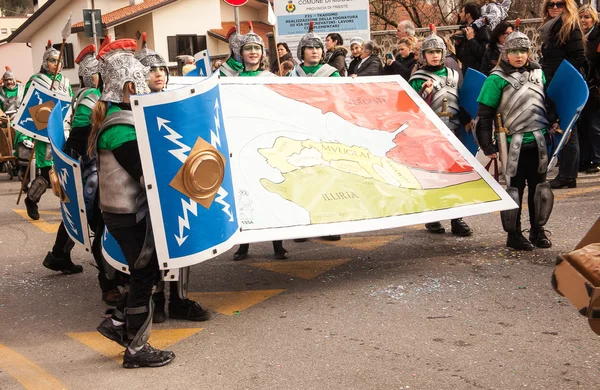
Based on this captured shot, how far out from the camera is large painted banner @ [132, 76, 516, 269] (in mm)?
4473

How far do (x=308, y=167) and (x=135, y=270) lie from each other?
1.97m

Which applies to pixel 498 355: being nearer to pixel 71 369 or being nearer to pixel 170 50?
pixel 71 369

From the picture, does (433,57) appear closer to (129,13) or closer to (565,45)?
(565,45)

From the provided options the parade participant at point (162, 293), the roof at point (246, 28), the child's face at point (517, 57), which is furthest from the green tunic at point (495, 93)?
the roof at point (246, 28)

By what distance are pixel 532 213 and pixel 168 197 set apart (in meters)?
3.54

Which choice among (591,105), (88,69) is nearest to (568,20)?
(591,105)

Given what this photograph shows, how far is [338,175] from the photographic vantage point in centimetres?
621

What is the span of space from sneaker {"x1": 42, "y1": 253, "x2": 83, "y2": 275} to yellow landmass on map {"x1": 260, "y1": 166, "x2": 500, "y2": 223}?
208 centimetres

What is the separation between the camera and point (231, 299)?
5.94 meters

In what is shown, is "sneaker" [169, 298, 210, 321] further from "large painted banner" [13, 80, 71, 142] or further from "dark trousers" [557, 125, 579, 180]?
"dark trousers" [557, 125, 579, 180]

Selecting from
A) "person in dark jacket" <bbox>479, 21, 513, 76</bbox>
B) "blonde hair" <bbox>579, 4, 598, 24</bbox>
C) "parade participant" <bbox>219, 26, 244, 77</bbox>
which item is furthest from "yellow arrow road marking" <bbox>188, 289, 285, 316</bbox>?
"blonde hair" <bbox>579, 4, 598, 24</bbox>

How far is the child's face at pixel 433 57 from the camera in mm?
7270

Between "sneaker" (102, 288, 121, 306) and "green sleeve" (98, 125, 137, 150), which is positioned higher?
"green sleeve" (98, 125, 137, 150)

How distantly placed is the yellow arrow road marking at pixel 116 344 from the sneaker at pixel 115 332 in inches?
6.7
